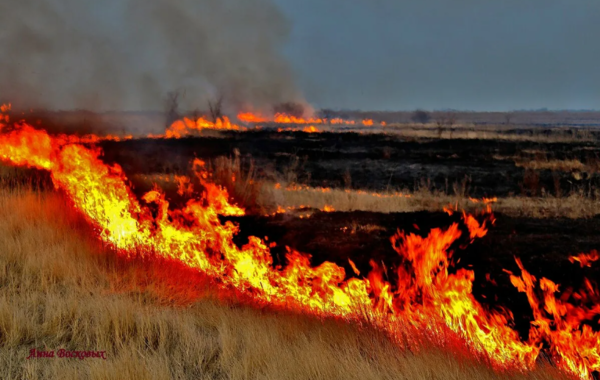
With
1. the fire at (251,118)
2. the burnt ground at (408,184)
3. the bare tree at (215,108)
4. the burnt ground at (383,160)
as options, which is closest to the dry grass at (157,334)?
the burnt ground at (408,184)

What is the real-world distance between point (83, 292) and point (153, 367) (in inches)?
82.4

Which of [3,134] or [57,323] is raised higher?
[3,134]

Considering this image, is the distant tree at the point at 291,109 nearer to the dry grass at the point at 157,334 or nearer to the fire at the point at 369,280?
the fire at the point at 369,280

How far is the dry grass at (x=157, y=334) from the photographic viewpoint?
13.3 ft

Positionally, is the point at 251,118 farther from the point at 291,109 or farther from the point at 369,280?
the point at 369,280

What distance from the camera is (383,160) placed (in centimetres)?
2489

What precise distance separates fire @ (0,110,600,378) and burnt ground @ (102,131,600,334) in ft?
0.83

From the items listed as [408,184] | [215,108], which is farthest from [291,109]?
[408,184]

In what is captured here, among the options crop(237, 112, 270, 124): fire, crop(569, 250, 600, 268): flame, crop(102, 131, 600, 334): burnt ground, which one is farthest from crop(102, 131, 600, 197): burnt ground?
crop(237, 112, 270, 124): fire

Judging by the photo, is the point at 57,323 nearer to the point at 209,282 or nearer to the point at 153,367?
the point at 153,367

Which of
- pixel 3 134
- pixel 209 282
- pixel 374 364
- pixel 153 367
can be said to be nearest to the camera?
pixel 153 367

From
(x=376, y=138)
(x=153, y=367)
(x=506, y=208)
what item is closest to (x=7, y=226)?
(x=153, y=367)

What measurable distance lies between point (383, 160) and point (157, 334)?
20.8m

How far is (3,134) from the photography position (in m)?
14.4
